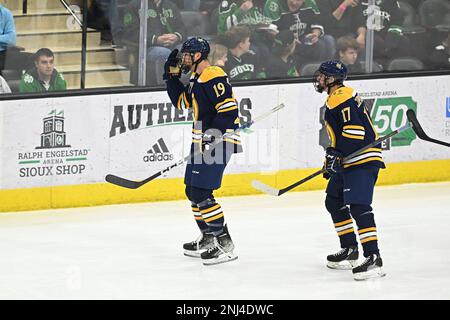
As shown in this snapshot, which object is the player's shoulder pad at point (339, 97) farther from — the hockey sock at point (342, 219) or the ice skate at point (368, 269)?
the ice skate at point (368, 269)

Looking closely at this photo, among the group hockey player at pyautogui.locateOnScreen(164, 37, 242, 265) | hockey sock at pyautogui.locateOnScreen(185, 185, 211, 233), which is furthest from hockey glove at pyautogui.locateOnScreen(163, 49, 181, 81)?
hockey sock at pyautogui.locateOnScreen(185, 185, 211, 233)

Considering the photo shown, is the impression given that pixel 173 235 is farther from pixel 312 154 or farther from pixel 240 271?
pixel 312 154

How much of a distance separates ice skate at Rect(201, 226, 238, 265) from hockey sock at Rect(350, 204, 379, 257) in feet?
2.62

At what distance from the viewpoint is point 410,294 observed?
21.7 ft

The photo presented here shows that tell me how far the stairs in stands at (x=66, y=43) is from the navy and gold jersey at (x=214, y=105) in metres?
1.59

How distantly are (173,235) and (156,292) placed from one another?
1.43 m

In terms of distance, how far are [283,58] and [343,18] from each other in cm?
56

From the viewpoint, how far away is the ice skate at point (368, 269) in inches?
269

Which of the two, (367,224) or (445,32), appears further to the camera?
(445,32)

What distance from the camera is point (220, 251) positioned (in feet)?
23.8

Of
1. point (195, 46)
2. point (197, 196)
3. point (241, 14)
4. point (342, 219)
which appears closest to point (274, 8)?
point (241, 14)

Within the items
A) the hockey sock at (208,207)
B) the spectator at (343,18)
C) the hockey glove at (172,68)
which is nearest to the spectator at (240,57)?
the spectator at (343,18)

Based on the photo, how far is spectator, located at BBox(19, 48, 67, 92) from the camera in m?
8.44

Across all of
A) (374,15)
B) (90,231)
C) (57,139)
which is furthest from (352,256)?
(374,15)
